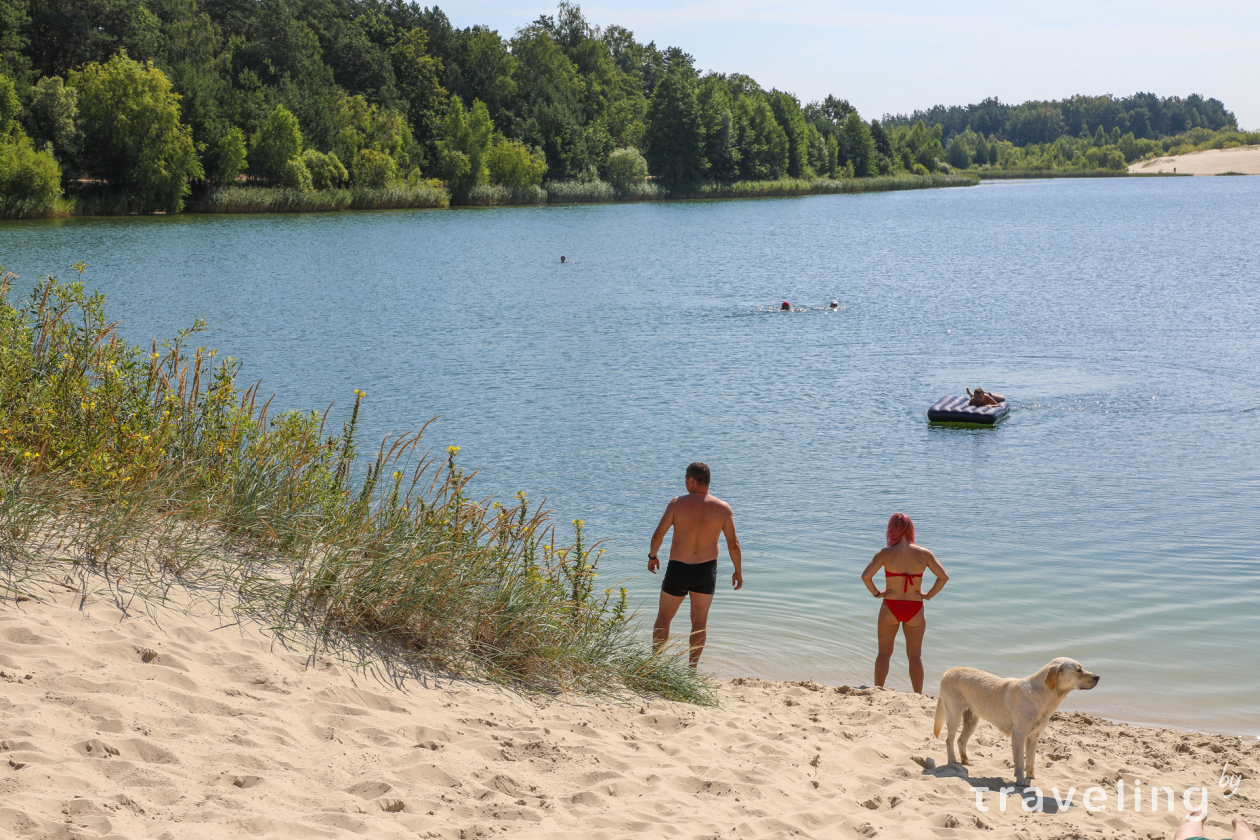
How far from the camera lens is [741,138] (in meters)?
120

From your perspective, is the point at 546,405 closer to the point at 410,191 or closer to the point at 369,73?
the point at 410,191

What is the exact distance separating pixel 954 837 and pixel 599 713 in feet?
7.01

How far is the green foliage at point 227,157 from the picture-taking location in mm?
71188

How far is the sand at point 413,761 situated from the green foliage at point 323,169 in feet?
258

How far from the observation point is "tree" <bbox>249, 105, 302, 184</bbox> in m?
74.8

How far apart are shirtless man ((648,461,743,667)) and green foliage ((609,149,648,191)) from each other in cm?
10060

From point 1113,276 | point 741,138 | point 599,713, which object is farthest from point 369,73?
point 599,713

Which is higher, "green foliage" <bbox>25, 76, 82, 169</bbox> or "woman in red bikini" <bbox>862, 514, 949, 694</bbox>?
"green foliage" <bbox>25, 76, 82, 169</bbox>

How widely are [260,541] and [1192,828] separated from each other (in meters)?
5.59

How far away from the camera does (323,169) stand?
259 feet

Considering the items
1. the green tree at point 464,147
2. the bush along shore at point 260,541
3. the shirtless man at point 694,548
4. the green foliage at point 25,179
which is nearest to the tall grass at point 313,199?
the green tree at point 464,147

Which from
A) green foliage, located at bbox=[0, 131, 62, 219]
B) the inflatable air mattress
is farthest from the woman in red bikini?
green foliage, located at bbox=[0, 131, 62, 219]

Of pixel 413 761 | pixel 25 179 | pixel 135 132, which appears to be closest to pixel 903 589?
pixel 413 761

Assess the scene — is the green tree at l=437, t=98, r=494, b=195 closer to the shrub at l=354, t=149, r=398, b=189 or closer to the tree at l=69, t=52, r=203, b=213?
the shrub at l=354, t=149, r=398, b=189
